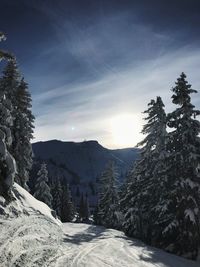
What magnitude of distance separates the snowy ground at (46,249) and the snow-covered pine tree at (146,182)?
9.60m

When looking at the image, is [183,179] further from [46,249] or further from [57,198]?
[57,198]

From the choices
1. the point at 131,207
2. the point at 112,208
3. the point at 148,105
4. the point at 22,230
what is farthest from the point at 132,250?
the point at 112,208

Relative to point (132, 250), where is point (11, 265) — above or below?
above

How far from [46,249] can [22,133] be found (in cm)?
2454

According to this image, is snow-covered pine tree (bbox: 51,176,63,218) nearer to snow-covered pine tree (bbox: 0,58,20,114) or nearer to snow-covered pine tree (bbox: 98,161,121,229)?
snow-covered pine tree (bbox: 98,161,121,229)

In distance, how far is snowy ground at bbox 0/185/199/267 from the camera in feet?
47.1

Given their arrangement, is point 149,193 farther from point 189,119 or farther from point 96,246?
point 96,246

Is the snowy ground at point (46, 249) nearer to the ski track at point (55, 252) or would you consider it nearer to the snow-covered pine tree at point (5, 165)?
the ski track at point (55, 252)

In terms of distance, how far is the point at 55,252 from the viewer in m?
16.3

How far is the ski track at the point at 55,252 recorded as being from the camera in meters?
14.2

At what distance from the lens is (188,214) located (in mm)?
24172

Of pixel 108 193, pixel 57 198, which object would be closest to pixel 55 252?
pixel 108 193

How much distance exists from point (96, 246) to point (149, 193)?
12.8 meters

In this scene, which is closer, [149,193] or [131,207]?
[149,193]
